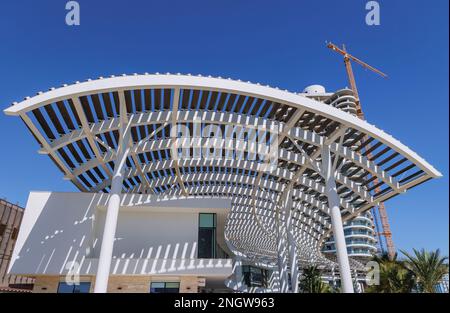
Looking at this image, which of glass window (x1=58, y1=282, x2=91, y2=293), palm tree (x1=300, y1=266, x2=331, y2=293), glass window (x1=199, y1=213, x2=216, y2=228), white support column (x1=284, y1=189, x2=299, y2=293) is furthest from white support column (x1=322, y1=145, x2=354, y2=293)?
glass window (x1=58, y1=282, x2=91, y2=293)

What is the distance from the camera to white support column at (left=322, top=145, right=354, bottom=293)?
17172 millimetres

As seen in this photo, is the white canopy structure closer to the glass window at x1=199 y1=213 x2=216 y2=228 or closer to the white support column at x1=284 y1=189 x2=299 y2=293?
the white support column at x1=284 y1=189 x2=299 y2=293

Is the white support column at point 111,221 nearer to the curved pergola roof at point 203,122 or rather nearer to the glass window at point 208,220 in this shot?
the curved pergola roof at point 203,122

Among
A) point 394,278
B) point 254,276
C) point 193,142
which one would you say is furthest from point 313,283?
point 254,276

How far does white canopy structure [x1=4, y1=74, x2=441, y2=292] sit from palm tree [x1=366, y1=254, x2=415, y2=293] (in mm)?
5041

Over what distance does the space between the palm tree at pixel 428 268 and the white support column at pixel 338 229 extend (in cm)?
801

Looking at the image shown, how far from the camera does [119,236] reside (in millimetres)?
21203

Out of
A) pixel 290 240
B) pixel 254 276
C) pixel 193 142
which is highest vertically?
pixel 193 142

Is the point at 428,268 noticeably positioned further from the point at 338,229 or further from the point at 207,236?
the point at 207,236

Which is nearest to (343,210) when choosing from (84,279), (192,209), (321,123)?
(321,123)

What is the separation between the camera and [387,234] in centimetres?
13262

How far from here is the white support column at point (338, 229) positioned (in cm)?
1717

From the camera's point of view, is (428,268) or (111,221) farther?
(428,268)

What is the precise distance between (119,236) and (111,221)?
255 inches
